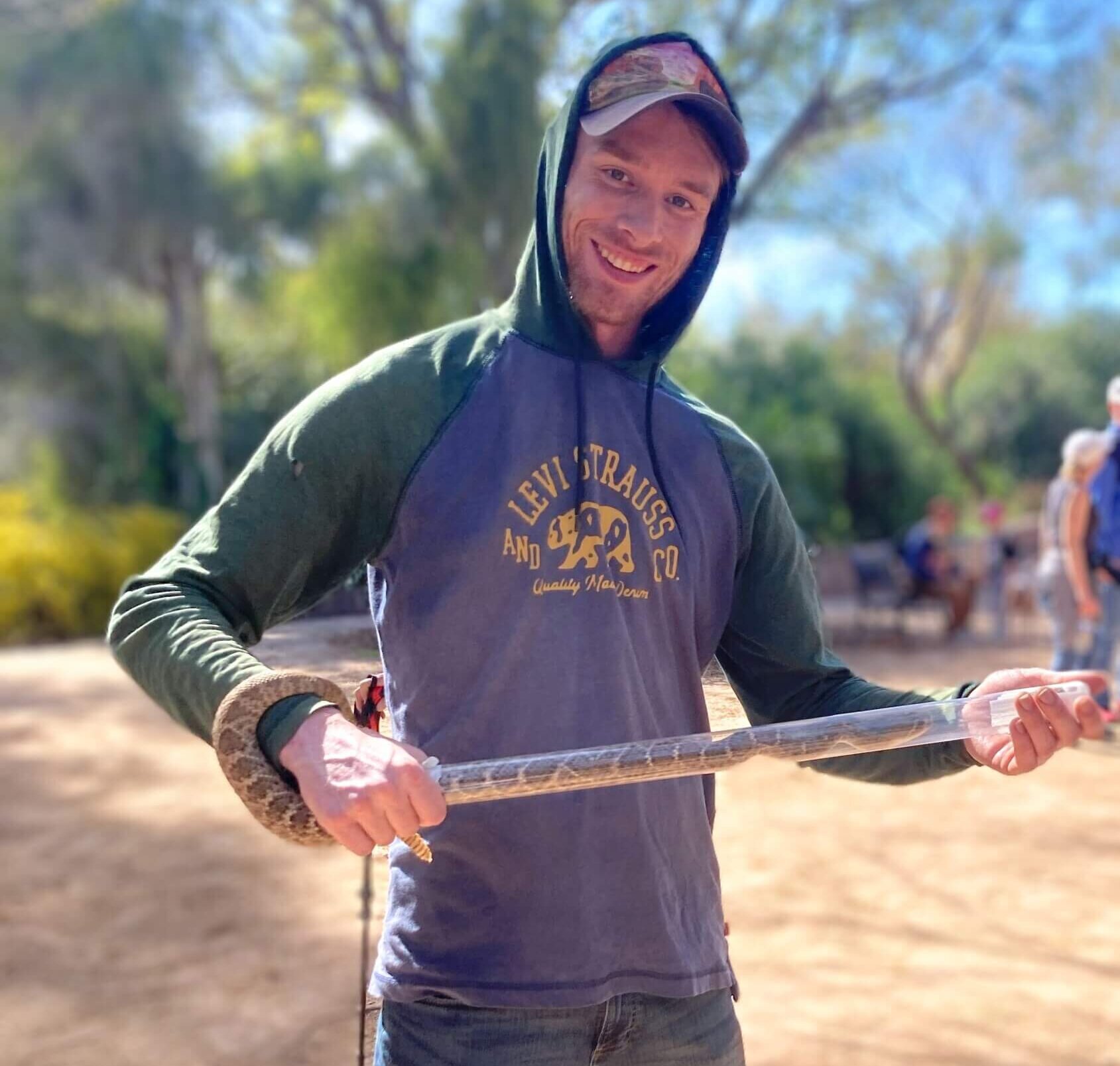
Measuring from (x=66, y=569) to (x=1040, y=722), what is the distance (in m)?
12.9

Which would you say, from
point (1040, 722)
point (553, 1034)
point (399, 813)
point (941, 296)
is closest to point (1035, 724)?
point (1040, 722)

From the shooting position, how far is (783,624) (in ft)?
5.63

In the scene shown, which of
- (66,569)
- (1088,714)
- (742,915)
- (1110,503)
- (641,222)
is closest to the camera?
(1088,714)

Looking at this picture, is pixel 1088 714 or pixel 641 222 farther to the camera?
pixel 641 222

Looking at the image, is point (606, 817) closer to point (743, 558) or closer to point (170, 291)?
point (743, 558)

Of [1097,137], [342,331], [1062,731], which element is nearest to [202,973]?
[1062,731]

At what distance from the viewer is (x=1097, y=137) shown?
747 inches

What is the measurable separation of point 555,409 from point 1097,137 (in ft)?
66.4

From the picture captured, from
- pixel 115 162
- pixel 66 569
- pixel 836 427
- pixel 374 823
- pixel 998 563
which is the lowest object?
pixel 998 563

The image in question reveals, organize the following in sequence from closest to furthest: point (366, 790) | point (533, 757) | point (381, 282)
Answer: point (366, 790) → point (533, 757) → point (381, 282)

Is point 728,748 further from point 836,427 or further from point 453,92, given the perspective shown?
point 836,427

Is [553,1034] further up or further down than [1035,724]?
further down

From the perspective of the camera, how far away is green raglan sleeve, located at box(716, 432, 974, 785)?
5.58ft

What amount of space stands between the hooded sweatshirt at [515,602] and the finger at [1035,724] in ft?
0.56
